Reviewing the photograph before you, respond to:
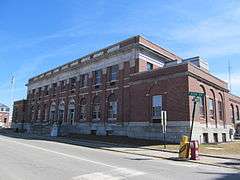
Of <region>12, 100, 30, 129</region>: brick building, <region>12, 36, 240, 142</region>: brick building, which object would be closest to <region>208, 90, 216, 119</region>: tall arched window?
<region>12, 36, 240, 142</region>: brick building

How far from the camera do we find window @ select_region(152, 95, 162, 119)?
96.9 ft

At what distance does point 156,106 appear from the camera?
29875 mm

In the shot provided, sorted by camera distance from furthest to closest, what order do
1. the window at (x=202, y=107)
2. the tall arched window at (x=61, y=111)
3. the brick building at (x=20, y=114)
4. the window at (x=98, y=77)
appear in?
the brick building at (x=20, y=114)
the tall arched window at (x=61, y=111)
the window at (x=98, y=77)
the window at (x=202, y=107)

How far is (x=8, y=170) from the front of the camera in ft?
35.7

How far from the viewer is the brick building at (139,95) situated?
28.2 meters

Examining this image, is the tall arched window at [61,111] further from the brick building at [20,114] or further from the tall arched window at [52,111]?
the brick building at [20,114]

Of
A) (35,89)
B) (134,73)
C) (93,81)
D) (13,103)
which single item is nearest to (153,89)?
(134,73)

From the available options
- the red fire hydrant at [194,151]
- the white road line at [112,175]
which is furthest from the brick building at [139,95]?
the white road line at [112,175]

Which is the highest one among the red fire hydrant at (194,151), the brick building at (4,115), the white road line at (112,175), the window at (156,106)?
the brick building at (4,115)

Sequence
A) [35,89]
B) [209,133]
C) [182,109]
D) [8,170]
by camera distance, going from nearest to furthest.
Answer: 1. [8,170]
2. [182,109]
3. [209,133]
4. [35,89]

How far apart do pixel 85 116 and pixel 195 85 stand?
1765 cm

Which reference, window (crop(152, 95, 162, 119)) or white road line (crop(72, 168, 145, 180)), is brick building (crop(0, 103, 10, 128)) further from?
white road line (crop(72, 168, 145, 180))

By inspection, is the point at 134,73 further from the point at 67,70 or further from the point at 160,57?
the point at 67,70

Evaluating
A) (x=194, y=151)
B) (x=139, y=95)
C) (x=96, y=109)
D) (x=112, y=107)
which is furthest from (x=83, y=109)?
(x=194, y=151)
